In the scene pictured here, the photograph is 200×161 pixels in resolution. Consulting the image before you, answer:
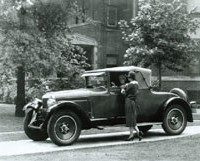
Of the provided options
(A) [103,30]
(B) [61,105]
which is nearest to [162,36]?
(A) [103,30]

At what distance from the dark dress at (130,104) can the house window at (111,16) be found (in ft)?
68.7

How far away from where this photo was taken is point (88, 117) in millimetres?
11797

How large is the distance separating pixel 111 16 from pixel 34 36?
48.4 ft

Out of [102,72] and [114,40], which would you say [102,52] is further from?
[102,72]

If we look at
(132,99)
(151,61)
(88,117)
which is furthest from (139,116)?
(151,61)

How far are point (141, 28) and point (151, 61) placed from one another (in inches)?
67.5

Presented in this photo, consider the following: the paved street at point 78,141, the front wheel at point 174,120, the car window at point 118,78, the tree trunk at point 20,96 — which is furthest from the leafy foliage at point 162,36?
the car window at point 118,78

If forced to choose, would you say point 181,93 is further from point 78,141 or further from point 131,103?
point 78,141

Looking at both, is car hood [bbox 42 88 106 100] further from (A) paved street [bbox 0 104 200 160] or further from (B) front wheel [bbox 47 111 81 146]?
(A) paved street [bbox 0 104 200 160]

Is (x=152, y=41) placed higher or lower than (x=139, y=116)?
higher

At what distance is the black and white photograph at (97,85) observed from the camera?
1120 centimetres

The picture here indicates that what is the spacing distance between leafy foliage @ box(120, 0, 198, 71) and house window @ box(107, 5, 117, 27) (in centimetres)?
880

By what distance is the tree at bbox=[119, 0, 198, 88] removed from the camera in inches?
912

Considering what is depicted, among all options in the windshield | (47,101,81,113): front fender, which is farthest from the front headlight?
the windshield
